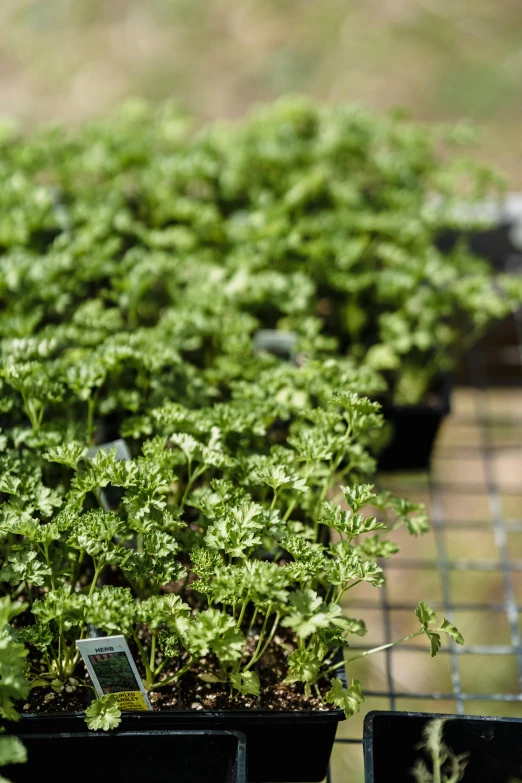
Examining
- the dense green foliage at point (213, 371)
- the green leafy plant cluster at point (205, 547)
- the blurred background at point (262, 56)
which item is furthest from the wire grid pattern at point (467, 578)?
the blurred background at point (262, 56)

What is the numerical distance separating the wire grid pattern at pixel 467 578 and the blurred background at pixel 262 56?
160 centimetres

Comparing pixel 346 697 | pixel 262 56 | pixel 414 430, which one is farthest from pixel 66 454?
pixel 262 56

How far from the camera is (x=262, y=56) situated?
4.14 meters

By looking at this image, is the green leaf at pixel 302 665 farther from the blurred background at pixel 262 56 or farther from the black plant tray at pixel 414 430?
the blurred background at pixel 262 56

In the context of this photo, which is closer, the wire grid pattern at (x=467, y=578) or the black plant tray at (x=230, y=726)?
the black plant tray at (x=230, y=726)

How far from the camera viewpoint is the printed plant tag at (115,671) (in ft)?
3.72

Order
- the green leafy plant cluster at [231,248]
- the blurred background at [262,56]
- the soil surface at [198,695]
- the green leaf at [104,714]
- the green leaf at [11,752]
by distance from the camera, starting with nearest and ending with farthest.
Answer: the green leaf at [11,752] → the green leaf at [104,714] → the soil surface at [198,695] → the green leafy plant cluster at [231,248] → the blurred background at [262,56]

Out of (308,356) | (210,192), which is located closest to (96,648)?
(308,356)

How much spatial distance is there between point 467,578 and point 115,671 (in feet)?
4.78

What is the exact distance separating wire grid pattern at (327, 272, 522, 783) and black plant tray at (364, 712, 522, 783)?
206mm

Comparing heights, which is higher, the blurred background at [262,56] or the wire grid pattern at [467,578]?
the blurred background at [262,56]

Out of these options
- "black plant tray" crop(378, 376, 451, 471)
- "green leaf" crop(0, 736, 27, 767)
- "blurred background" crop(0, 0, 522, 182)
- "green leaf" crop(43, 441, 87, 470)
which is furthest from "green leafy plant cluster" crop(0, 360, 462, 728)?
"blurred background" crop(0, 0, 522, 182)

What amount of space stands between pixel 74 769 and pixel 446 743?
542mm

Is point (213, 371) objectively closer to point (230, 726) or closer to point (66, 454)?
point (66, 454)
